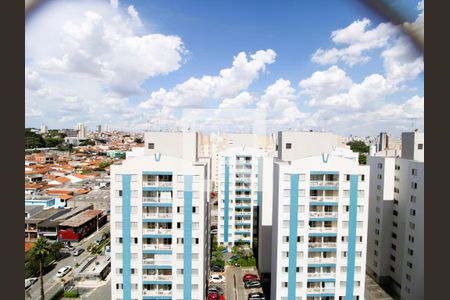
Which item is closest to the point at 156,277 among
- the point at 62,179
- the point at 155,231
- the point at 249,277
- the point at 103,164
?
the point at 155,231

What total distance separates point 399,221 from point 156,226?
26.7 ft

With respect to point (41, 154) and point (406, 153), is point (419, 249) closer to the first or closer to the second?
point (406, 153)

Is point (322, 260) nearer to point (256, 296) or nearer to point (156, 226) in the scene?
point (256, 296)

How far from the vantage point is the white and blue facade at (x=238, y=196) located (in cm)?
1224

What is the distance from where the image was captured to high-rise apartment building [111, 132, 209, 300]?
6.06 metres

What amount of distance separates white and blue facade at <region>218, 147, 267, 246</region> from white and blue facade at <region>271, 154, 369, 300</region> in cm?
592

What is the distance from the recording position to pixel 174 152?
710 centimetres

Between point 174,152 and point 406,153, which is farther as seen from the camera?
point 406,153

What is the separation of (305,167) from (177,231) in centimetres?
336

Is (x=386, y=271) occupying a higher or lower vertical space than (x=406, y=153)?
lower

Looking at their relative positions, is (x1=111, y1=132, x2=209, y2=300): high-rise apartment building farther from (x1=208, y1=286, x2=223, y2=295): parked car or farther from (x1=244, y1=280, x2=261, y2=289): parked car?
(x1=244, y1=280, x2=261, y2=289): parked car

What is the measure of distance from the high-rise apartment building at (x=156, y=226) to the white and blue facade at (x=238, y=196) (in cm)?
626

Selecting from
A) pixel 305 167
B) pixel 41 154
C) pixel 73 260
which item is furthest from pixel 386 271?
pixel 41 154

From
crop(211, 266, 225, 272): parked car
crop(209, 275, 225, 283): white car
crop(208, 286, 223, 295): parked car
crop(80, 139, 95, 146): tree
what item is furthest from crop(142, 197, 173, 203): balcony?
crop(80, 139, 95, 146): tree
